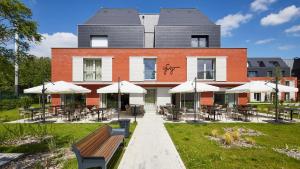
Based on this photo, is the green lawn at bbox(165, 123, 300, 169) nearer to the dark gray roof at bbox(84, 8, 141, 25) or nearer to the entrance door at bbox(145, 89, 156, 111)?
the entrance door at bbox(145, 89, 156, 111)

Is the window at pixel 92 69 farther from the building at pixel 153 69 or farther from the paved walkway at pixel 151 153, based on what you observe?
the paved walkway at pixel 151 153

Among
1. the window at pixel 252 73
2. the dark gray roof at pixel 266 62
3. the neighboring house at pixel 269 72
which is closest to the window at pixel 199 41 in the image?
the neighboring house at pixel 269 72

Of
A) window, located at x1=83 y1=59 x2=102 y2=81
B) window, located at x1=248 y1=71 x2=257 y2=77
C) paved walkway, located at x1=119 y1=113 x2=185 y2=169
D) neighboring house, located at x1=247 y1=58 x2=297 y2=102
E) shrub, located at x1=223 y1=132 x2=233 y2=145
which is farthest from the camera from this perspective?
window, located at x1=248 y1=71 x2=257 y2=77

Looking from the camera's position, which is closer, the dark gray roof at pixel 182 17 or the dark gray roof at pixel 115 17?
the dark gray roof at pixel 115 17

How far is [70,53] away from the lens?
23094mm

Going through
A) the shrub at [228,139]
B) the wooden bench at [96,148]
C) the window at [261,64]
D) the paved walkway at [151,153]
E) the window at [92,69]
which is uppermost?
the window at [261,64]

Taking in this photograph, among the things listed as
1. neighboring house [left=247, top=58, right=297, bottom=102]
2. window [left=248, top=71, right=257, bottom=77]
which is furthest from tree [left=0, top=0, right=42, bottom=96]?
window [left=248, top=71, right=257, bottom=77]

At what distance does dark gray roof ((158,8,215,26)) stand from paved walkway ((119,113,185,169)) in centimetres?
2023

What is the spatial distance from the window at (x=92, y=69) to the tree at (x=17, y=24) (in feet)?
51.3

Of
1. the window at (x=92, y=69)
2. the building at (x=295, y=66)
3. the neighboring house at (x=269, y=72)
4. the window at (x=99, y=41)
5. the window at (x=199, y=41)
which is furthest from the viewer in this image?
the building at (x=295, y=66)

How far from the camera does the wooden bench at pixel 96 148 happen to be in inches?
219

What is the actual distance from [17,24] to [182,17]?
81.7 ft

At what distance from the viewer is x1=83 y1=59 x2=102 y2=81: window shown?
23.5m

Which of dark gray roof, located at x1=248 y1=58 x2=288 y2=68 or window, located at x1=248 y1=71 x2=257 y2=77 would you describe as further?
dark gray roof, located at x1=248 y1=58 x2=288 y2=68
